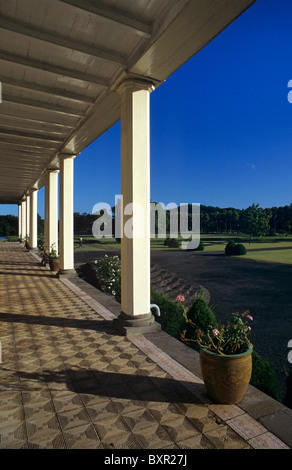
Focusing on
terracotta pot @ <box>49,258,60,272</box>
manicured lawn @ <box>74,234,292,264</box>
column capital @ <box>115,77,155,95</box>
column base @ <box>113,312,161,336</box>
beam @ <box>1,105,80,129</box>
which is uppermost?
beam @ <box>1,105,80,129</box>

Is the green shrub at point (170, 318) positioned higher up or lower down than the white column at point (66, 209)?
lower down

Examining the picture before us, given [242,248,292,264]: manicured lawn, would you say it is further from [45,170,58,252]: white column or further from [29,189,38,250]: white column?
[45,170,58,252]: white column

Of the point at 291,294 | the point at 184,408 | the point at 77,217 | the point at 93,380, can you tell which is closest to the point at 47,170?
the point at 93,380

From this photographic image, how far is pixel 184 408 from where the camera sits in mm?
3314

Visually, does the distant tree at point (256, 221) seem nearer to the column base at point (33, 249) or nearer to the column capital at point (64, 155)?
the column base at point (33, 249)

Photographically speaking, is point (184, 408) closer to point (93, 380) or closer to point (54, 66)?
point (93, 380)

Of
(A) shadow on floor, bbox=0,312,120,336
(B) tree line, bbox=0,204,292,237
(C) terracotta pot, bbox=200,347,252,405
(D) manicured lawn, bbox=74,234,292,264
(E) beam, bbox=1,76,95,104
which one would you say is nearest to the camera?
(C) terracotta pot, bbox=200,347,252,405

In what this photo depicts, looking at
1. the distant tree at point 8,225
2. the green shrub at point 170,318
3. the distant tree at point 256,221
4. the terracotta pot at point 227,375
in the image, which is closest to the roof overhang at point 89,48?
the terracotta pot at point 227,375

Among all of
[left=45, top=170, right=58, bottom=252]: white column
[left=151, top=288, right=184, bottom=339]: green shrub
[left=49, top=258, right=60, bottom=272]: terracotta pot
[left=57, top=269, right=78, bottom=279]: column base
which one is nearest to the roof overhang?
[left=151, top=288, right=184, bottom=339]: green shrub

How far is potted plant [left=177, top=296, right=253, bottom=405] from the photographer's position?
3.28m

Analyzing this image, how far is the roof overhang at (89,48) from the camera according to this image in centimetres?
382

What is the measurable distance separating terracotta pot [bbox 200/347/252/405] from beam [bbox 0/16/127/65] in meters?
4.70

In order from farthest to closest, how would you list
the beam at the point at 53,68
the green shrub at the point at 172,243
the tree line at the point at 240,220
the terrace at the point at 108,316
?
the tree line at the point at 240,220 → the green shrub at the point at 172,243 → the beam at the point at 53,68 → the terrace at the point at 108,316

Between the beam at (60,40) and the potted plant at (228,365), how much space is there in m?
4.50
